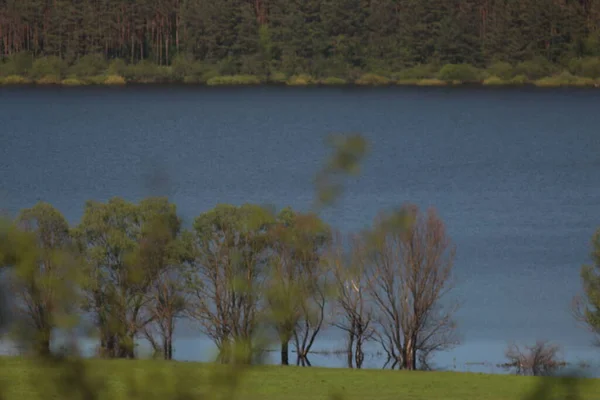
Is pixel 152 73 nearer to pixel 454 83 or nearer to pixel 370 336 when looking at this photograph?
pixel 454 83

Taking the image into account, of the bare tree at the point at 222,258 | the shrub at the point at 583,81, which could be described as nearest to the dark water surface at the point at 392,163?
the bare tree at the point at 222,258

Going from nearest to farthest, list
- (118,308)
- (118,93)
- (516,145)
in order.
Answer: (118,308) → (516,145) → (118,93)

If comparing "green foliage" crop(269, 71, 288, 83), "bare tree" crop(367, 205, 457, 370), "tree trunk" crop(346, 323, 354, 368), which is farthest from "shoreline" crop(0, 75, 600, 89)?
"tree trunk" crop(346, 323, 354, 368)

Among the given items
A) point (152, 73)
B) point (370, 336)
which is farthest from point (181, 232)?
point (152, 73)

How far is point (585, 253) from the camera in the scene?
37.6 m

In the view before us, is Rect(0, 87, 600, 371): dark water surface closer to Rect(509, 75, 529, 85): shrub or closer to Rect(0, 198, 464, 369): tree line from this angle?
Rect(0, 198, 464, 369): tree line

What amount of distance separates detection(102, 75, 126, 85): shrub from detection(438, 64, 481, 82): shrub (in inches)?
1133

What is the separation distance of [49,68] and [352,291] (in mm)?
83246

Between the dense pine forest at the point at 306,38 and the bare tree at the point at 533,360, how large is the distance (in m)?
77.6

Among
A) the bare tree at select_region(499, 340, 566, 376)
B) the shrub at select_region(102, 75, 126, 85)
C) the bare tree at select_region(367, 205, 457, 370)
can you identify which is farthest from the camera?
the shrub at select_region(102, 75, 126, 85)

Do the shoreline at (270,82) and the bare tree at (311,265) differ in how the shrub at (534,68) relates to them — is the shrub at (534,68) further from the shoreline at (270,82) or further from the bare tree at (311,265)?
the bare tree at (311,265)

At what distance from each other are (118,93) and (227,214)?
74.4m

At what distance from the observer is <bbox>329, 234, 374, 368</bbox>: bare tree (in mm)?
26875

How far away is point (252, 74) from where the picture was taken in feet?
349
